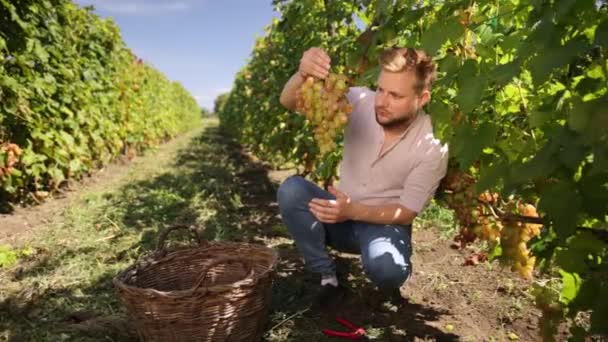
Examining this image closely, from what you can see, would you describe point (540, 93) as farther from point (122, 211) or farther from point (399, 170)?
point (122, 211)

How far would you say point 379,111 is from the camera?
2633 mm

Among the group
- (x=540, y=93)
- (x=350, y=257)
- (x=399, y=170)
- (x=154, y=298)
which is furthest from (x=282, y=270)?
(x=540, y=93)

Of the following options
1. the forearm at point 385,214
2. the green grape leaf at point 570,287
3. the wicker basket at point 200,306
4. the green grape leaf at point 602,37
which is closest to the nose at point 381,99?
the forearm at point 385,214

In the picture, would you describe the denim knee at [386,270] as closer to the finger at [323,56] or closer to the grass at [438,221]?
the finger at [323,56]

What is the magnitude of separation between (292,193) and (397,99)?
36.4 inches

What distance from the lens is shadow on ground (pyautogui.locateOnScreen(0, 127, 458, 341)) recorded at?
2.74m

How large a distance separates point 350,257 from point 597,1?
295 cm

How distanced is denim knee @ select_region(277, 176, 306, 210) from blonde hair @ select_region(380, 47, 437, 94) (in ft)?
3.17

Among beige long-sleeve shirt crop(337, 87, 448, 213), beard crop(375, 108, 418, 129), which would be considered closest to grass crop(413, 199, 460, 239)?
beige long-sleeve shirt crop(337, 87, 448, 213)

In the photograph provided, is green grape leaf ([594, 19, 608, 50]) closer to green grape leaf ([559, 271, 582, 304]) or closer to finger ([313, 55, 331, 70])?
green grape leaf ([559, 271, 582, 304])

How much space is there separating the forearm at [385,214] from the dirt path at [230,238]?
62 cm

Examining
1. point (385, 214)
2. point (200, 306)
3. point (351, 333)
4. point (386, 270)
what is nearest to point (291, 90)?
point (385, 214)

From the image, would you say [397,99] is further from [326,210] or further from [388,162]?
[326,210]

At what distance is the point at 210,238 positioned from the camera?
15.0 feet
